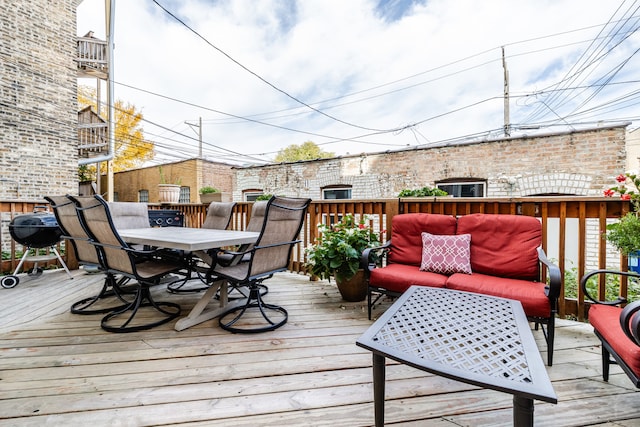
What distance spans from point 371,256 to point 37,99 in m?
7.50

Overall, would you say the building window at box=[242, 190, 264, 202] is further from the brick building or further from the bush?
the bush

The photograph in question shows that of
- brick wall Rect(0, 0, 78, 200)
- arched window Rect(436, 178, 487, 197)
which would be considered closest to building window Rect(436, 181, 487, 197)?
arched window Rect(436, 178, 487, 197)

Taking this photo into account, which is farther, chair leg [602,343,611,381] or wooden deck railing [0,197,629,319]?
wooden deck railing [0,197,629,319]

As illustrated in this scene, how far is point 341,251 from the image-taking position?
8.64 ft

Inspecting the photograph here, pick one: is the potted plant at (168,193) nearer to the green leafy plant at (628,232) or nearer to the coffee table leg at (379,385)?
the coffee table leg at (379,385)

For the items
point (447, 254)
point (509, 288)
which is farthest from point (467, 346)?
point (447, 254)

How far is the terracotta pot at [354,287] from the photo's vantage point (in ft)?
9.08

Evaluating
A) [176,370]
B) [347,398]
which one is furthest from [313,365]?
[176,370]

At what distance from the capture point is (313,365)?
1682 mm

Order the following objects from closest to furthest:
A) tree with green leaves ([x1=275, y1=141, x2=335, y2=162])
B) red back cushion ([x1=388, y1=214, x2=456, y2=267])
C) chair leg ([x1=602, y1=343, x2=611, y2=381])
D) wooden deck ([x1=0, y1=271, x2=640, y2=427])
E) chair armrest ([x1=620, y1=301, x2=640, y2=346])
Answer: chair armrest ([x1=620, y1=301, x2=640, y2=346]) → wooden deck ([x1=0, y1=271, x2=640, y2=427]) → chair leg ([x1=602, y1=343, x2=611, y2=381]) → red back cushion ([x1=388, y1=214, x2=456, y2=267]) → tree with green leaves ([x1=275, y1=141, x2=335, y2=162])

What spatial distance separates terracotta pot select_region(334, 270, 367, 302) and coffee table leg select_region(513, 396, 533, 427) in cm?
192

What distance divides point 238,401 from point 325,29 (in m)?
7.48

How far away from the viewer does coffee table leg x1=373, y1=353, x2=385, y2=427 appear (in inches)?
43.7

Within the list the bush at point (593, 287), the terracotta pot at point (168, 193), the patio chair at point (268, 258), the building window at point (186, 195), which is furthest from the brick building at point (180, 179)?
the bush at point (593, 287)
